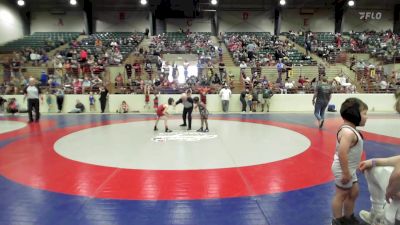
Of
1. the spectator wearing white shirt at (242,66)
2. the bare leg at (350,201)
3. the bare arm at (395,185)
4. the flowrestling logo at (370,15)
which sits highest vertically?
the flowrestling logo at (370,15)

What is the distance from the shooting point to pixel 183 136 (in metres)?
8.70

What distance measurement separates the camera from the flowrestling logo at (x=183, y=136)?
8.23m

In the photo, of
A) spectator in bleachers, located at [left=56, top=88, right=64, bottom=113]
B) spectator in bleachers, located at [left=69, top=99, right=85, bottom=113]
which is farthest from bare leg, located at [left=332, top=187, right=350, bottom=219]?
spectator in bleachers, located at [left=56, top=88, right=64, bottom=113]

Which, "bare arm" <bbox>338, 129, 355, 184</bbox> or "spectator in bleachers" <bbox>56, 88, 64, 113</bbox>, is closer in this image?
"bare arm" <bbox>338, 129, 355, 184</bbox>

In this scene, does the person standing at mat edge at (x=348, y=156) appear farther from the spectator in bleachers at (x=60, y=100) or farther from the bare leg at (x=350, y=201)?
the spectator in bleachers at (x=60, y=100)

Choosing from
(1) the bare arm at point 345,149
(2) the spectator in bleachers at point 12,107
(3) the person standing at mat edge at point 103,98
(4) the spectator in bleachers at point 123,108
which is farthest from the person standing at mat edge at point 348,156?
(2) the spectator in bleachers at point 12,107

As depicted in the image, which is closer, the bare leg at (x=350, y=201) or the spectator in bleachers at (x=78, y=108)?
the bare leg at (x=350, y=201)

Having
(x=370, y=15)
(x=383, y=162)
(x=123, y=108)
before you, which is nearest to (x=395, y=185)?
(x=383, y=162)

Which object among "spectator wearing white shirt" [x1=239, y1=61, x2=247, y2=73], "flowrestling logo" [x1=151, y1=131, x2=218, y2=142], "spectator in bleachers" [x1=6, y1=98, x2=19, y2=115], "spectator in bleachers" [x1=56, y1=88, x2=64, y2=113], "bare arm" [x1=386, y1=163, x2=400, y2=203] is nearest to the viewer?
"bare arm" [x1=386, y1=163, x2=400, y2=203]

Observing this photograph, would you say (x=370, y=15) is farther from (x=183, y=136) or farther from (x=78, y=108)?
(x=183, y=136)

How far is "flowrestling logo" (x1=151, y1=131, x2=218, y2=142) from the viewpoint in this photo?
8.23 m

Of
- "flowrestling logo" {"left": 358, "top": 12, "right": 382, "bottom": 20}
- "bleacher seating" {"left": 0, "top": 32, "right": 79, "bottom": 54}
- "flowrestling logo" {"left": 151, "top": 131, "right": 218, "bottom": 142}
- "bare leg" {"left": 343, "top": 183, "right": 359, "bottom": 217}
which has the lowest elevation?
"flowrestling logo" {"left": 151, "top": 131, "right": 218, "bottom": 142}

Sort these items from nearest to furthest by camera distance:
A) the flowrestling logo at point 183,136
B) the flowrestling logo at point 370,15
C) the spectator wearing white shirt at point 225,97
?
the flowrestling logo at point 183,136, the spectator wearing white shirt at point 225,97, the flowrestling logo at point 370,15

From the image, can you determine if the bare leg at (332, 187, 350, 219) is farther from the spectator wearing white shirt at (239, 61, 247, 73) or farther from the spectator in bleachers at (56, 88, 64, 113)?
the spectator wearing white shirt at (239, 61, 247, 73)
